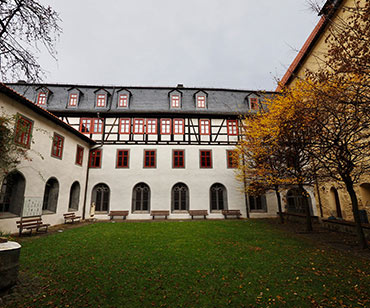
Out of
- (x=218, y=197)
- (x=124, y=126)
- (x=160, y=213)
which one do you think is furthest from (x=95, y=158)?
(x=218, y=197)

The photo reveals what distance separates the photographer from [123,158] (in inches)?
634

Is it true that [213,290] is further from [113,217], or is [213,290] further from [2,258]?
[113,217]

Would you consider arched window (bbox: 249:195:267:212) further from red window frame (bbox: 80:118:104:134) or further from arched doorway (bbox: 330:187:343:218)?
red window frame (bbox: 80:118:104:134)

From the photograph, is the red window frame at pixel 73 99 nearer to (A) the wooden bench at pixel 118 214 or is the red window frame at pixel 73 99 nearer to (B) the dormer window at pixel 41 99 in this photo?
(B) the dormer window at pixel 41 99

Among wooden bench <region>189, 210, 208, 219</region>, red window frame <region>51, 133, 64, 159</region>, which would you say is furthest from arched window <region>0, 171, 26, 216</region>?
wooden bench <region>189, 210, 208, 219</region>

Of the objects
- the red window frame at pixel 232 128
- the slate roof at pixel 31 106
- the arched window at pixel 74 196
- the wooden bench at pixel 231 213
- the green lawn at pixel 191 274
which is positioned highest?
the red window frame at pixel 232 128

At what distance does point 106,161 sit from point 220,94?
465 inches

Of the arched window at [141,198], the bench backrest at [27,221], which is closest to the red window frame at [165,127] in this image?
the arched window at [141,198]

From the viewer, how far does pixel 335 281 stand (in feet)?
14.9

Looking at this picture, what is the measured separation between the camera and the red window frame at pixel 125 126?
16.5m

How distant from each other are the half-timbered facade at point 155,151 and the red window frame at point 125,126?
0.08 metres

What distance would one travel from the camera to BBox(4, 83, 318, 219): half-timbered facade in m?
15.6

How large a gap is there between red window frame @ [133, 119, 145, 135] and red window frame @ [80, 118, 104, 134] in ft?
8.92

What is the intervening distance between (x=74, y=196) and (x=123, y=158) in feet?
14.6
